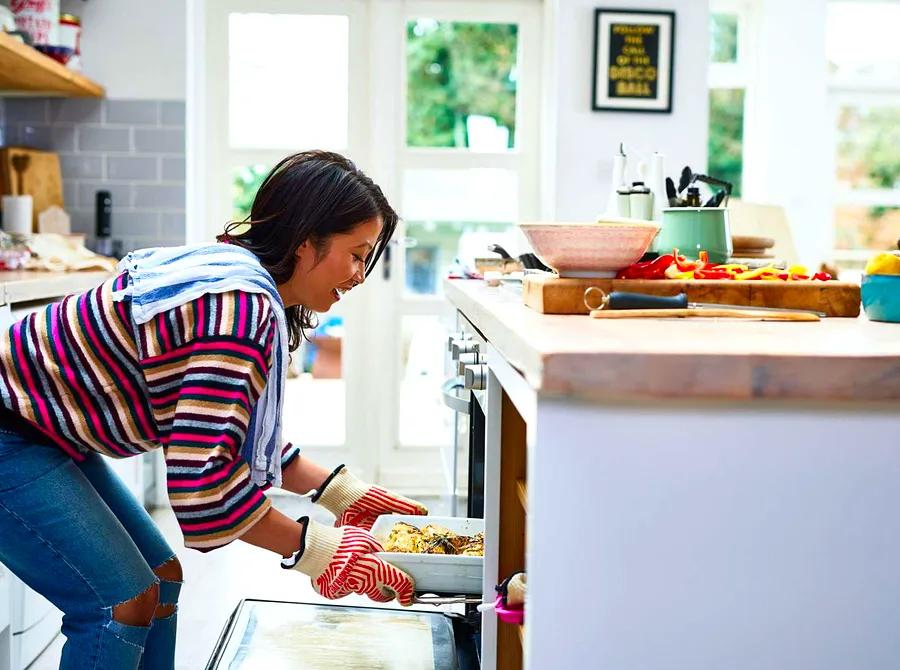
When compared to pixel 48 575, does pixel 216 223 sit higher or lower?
higher

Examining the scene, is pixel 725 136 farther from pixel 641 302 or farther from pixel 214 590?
pixel 641 302

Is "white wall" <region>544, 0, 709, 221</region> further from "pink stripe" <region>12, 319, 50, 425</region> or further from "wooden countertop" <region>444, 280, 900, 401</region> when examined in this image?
"wooden countertop" <region>444, 280, 900, 401</region>

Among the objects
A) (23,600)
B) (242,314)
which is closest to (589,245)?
(242,314)

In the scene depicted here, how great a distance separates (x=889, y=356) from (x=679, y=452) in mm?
211

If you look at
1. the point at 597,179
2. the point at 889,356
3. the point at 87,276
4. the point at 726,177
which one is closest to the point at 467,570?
the point at 889,356

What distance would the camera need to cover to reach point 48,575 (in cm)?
146

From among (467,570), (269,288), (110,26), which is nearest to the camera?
(269,288)

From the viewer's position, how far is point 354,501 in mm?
1909

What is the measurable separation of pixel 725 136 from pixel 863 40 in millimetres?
1004

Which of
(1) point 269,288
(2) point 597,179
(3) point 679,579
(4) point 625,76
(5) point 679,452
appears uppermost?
(4) point 625,76

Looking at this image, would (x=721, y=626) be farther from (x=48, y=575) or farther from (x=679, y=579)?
(x=48, y=575)

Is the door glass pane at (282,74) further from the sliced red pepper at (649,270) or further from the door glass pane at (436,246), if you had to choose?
the sliced red pepper at (649,270)

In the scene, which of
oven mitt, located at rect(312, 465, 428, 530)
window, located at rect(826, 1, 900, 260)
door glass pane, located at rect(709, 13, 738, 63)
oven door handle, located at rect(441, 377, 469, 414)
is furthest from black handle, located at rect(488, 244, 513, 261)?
window, located at rect(826, 1, 900, 260)

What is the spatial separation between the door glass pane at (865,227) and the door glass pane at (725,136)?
75 centimetres
